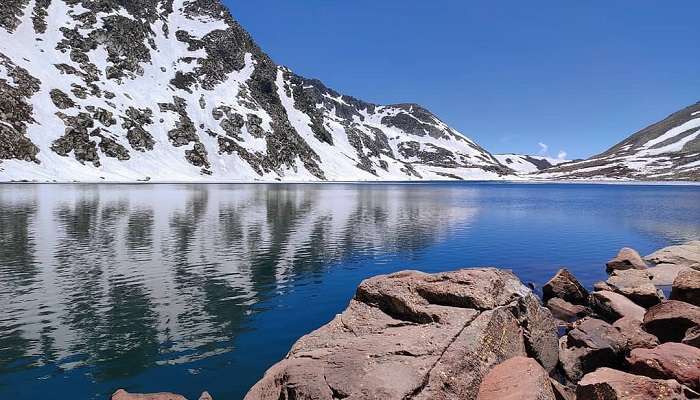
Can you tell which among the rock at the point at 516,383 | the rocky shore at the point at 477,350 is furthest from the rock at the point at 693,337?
the rock at the point at 516,383

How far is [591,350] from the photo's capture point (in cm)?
1473

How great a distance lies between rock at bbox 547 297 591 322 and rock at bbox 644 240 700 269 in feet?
46.7

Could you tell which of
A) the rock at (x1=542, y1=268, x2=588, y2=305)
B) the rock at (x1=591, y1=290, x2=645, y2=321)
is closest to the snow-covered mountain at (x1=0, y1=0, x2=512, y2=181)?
the rock at (x1=542, y1=268, x2=588, y2=305)

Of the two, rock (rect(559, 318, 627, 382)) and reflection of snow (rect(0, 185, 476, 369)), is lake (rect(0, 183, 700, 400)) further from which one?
rock (rect(559, 318, 627, 382))

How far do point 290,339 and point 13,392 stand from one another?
9.20 meters

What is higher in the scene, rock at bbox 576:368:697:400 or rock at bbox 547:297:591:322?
rock at bbox 576:368:697:400

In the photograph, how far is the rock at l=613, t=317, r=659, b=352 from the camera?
1517 centimetres

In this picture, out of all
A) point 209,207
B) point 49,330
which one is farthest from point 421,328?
point 209,207

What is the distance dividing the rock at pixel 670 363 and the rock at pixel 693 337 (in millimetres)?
1418

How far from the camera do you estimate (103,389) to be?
13758mm

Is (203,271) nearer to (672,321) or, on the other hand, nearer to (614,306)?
(614,306)

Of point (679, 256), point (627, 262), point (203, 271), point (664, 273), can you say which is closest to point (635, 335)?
point (627, 262)

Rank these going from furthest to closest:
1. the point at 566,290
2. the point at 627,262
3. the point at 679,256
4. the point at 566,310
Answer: the point at 679,256 < the point at 627,262 < the point at 566,290 < the point at 566,310

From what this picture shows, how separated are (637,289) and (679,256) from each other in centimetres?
1524
